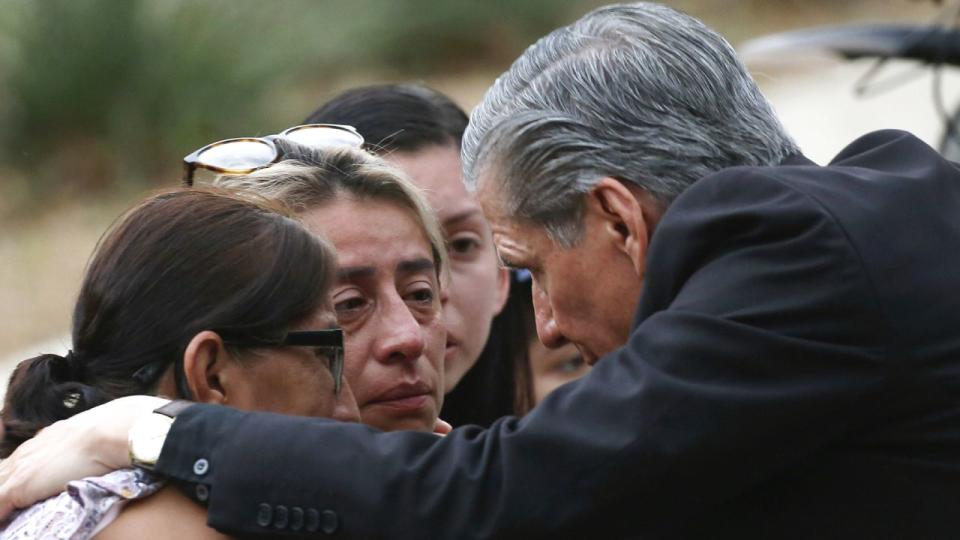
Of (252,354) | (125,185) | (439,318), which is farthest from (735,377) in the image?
(125,185)

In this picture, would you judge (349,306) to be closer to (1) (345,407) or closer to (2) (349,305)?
(2) (349,305)

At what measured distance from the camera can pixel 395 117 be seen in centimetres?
389

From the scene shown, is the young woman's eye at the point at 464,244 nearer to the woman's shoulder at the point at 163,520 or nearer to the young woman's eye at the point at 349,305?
the young woman's eye at the point at 349,305

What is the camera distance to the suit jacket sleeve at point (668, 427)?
7.34ft

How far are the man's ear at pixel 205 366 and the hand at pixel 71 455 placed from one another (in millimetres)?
100

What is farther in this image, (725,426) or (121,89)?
(121,89)

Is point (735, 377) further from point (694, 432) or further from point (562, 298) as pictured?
point (562, 298)

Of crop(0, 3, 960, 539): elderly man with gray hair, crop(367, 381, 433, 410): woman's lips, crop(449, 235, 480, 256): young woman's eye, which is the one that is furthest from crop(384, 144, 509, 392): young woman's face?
crop(0, 3, 960, 539): elderly man with gray hair

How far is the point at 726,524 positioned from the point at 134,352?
96 centimetres

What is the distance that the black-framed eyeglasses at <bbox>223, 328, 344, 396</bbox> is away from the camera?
252cm

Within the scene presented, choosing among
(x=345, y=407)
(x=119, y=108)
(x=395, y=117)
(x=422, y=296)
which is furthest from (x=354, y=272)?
(x=119, y=108)

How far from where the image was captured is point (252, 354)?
2523 mm

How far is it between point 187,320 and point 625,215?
0.73 metres

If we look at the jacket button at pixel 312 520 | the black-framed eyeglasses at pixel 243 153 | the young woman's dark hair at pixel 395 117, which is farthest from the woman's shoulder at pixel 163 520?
the young woman's dark hair at pixel 395 117
